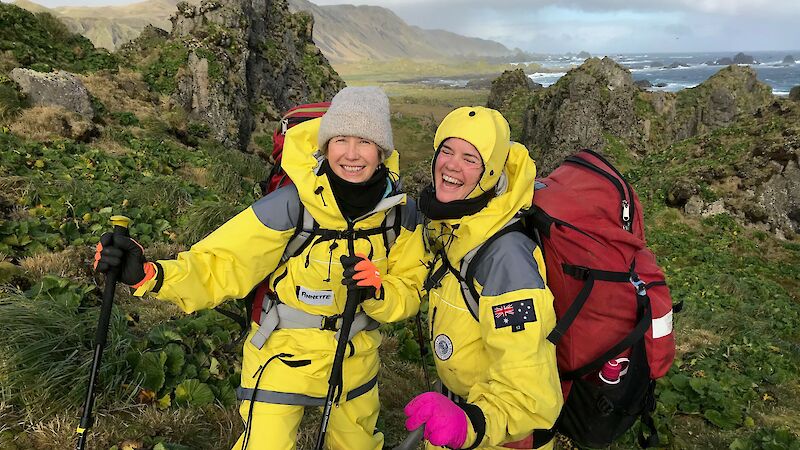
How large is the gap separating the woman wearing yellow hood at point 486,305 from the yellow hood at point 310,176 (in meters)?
0.56

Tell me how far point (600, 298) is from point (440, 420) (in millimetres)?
1360

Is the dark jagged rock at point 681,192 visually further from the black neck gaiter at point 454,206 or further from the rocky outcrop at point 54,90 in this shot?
the rocky outcrop at point 54,90

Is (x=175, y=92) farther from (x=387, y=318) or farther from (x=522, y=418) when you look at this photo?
(x=522, y=418)

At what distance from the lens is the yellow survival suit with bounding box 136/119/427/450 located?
316cm

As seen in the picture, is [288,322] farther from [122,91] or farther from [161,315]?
[122,91]

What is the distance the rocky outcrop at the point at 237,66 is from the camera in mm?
18328

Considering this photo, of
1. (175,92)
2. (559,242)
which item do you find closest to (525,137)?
(175,92)

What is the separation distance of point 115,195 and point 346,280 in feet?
24.7

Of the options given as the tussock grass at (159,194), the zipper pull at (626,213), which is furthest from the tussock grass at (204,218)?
the zipper pull at (626,213)

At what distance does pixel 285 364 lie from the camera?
3.31m

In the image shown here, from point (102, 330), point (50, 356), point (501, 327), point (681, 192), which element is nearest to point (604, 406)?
point (501, 327)

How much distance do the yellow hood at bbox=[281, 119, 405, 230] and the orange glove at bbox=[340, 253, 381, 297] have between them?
16.1 inches

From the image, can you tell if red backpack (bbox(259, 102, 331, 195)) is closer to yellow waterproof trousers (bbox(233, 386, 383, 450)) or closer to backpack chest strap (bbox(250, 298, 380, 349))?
backpack chest strap (bbox(250, 298, 380, 349))

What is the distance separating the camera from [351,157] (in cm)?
333
